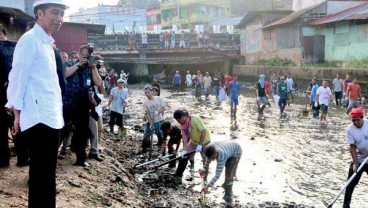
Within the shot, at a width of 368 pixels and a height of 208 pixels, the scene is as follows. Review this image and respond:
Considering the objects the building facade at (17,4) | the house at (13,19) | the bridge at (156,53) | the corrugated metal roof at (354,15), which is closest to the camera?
the house at (13,19)

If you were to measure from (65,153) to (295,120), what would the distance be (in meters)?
12.5

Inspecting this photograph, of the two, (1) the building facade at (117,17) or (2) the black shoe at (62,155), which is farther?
(1) the building facade at (117,17)

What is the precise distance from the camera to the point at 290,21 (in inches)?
1320

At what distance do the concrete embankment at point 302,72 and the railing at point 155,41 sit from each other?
15.0 ft

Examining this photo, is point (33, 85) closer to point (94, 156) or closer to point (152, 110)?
point (94, 156)

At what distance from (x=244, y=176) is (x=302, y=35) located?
26.6 metres

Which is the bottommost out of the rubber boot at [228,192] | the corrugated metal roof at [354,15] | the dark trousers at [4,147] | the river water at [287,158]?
the river water at [287,158]

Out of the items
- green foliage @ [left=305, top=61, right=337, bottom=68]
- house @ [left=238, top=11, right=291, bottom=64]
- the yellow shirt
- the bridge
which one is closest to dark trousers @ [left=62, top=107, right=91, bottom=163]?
the yellow shirt

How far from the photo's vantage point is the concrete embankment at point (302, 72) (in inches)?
977

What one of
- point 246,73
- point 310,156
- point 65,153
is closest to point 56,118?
point 65,153

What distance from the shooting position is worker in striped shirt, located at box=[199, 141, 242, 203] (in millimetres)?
7131

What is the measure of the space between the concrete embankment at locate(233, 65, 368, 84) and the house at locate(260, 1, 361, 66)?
6.27 ft

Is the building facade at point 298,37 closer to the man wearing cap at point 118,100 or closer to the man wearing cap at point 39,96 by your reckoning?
the man wearing cap at point 118,100

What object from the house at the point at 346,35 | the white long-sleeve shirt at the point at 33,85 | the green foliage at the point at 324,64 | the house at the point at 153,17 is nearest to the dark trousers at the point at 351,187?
the white long-sleeve shirt at the point at 33,85
